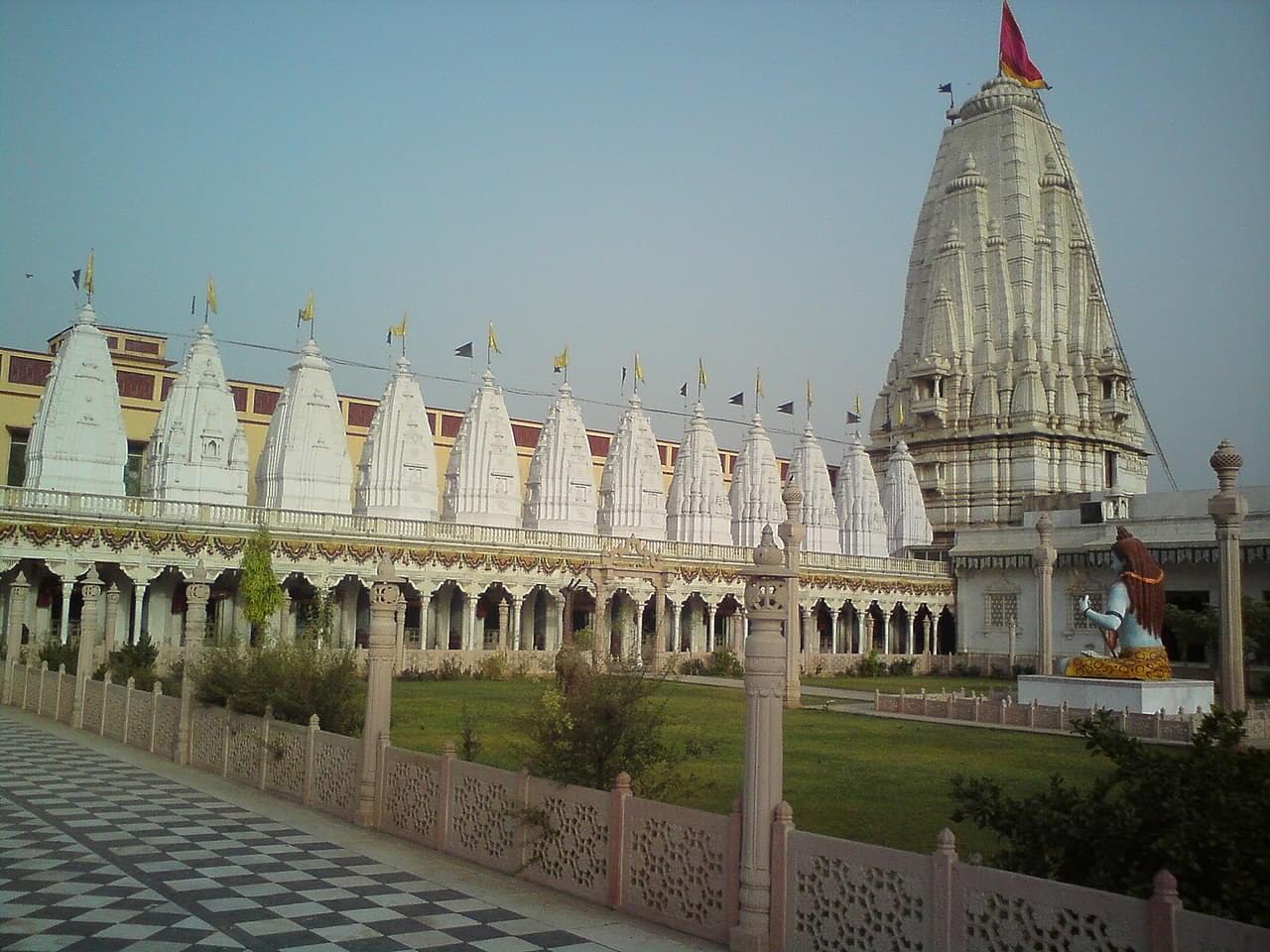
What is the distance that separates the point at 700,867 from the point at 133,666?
1851 centimetres

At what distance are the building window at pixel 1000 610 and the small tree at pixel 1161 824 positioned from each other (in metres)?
43.7

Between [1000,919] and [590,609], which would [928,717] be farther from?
[590,609]

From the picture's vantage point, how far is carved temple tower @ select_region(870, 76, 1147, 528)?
59.5 meters

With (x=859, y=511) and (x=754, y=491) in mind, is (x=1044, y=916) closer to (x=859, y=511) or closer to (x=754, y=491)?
(x=754, y=491)

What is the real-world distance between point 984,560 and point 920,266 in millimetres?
21826

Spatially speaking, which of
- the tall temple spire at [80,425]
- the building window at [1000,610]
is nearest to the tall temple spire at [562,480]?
the tall temple spire at [80,425]

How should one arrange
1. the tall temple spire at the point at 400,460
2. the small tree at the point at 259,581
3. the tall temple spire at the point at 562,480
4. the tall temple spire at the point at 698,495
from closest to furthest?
the small tree at the point at 259,581, the tall temple spire at the point at 400,460, the tall temple spire at the point at 562,480, the tall temple spire at the point at 698,495

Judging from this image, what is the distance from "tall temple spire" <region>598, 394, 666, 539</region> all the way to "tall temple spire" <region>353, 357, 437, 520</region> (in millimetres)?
8720

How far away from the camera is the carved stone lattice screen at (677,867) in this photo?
7.80m

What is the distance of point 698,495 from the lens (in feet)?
168

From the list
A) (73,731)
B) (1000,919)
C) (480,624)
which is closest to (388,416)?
(480,624)

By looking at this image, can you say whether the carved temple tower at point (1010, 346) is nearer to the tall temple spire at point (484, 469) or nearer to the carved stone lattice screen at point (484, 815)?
the tall temple spire at point (484, 469)

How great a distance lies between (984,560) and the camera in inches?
1998

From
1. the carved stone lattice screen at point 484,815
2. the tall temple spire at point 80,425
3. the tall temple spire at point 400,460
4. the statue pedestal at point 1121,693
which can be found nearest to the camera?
the carved stone lattice screen at point 484,815
